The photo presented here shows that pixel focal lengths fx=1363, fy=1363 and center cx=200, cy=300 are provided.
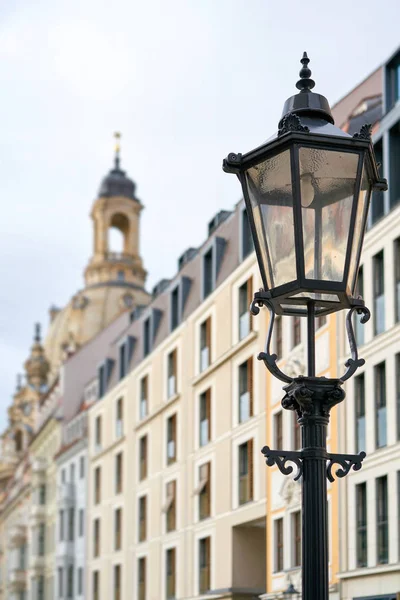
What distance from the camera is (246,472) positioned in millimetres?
46344

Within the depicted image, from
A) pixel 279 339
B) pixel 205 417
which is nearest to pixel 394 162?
pixel 279 339

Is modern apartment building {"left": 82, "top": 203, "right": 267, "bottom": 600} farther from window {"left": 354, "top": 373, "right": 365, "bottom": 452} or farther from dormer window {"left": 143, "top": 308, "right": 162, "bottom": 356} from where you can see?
window {"left": 354, "top": 373, "right": 365, "bottom": 452}

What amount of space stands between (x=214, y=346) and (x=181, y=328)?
172 inches

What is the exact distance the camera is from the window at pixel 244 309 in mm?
46812

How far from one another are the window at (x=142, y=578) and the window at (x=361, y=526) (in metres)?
21.5

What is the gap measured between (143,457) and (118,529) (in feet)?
15.6

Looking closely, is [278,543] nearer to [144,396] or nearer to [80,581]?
[144,396]

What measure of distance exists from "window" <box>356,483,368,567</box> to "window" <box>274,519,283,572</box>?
17.1ft

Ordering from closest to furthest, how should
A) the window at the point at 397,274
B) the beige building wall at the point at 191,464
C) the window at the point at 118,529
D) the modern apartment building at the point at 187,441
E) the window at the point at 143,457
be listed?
the window at the point at 397,274
the beige building wall at the point at 191,464
the modern apartment building at the point at 187,441
the window at the point at 143,457
the window at the point at 118,529

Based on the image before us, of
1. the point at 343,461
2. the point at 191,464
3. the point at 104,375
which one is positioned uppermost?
the point at 104,375

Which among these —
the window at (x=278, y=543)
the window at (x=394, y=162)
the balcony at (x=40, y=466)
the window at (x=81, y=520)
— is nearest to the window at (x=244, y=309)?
the window at (x=278, y=543)

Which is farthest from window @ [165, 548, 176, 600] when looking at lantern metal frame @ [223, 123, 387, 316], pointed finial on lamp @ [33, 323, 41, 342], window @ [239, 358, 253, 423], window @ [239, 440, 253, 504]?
pointed finial on lamp @ [33, 323, 41, 342]

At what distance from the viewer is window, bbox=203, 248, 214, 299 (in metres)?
52.2

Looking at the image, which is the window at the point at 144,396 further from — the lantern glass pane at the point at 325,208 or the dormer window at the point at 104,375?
the lantern glass pane at the point at 325,208
